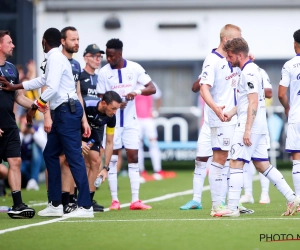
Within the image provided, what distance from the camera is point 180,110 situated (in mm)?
25031

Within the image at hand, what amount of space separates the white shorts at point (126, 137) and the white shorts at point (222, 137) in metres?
1.98

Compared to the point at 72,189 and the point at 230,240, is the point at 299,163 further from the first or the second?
the point at 230,240

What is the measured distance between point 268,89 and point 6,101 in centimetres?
426

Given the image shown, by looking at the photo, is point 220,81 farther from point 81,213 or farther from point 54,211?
point 54,211

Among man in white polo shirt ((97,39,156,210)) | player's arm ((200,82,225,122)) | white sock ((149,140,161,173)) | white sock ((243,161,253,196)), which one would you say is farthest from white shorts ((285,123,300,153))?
white sock ((149,140,161,173))

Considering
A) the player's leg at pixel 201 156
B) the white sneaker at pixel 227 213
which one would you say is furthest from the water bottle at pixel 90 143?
the white sneaker at pixel 227 213

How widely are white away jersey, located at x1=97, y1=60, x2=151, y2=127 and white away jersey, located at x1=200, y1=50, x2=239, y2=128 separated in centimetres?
185

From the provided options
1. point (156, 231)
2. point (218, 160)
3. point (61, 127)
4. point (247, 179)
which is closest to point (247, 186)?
point (247, 179)

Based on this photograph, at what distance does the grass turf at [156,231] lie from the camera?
8.28 m

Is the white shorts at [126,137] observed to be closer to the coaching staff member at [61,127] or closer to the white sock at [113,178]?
the white sock at [113,178]

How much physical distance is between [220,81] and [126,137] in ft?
7.10

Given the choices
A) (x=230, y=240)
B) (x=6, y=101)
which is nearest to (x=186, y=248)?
(x=230, y=240)

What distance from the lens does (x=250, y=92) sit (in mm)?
10508

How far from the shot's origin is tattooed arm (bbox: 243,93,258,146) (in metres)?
10.5
